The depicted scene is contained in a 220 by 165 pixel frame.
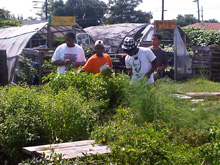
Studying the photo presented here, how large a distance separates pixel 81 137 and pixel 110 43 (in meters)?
19.1

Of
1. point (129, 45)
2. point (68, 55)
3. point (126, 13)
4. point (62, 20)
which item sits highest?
point (126, 13)

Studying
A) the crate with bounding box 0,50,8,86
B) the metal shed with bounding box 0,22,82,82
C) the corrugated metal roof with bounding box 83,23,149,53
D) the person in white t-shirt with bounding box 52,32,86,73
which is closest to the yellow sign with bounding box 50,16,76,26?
the metal shed with bounding box 0,22,82,82

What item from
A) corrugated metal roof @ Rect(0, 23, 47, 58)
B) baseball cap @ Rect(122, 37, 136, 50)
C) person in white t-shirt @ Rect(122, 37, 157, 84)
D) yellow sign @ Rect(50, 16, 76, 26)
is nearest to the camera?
baseball cap @ Rect(122, 37, 136, 50)

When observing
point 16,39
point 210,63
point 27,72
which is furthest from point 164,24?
point 16,39

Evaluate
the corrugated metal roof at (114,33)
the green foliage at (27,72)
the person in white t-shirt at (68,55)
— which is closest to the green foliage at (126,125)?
the person in white t-shirt at (68,55)

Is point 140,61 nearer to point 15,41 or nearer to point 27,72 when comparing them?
point 27,72

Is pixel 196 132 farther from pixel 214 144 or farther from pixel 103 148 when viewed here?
pixel 103 148

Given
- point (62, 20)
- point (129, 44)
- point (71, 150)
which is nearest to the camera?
point (71, 150)

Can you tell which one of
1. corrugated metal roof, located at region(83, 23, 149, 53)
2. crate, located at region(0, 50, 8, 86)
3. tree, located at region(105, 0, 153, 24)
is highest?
tree, located at region(105, 0, 153, 24)

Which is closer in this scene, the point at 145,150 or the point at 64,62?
the point at 145,150

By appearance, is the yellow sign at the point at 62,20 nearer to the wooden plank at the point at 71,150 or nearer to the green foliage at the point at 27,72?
the green foliage at the point at 27,72

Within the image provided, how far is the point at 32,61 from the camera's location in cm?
1224

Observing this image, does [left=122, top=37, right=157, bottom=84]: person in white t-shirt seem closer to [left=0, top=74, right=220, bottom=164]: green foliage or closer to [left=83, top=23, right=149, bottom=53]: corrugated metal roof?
[left=0, top=74, right=220, bottom=164]: green foliage

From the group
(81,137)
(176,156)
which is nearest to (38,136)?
(81,137)
